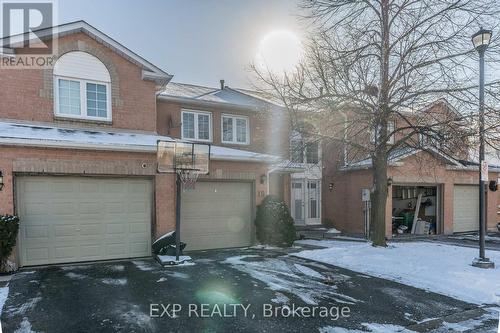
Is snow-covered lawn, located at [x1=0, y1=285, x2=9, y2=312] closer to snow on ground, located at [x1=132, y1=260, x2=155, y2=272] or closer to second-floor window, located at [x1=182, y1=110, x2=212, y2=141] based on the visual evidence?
snow on ground, located at [x1=132, y1=260, x2=155, y2=272]

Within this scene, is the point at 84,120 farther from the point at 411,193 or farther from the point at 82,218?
the point at 411,193

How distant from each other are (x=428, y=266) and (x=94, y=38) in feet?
40.1

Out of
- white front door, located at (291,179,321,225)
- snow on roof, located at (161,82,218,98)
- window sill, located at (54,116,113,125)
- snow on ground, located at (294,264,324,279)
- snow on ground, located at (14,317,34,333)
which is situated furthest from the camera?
white front door, located at (291,179,321,225)

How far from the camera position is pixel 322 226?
62.4 ft

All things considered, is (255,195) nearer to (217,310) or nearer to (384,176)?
(384,176)

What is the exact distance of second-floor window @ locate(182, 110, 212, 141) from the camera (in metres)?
15.7

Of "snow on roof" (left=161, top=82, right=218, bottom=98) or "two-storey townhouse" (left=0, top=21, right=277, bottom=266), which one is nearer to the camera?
"two-storey townhouse" (left=0, top=21, right=277, bottom=266)

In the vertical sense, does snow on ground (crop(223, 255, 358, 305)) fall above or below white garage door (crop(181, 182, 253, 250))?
below

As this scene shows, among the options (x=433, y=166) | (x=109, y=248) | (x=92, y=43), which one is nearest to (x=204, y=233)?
(x=109, y=248)

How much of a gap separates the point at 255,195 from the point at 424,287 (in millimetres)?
6496

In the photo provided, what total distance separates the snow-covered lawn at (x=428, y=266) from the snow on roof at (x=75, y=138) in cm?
491

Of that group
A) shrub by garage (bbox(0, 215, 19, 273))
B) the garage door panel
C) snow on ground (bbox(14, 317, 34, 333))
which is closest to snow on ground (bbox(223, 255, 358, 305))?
snow on ground (bbox(14, 317, 34, 333))

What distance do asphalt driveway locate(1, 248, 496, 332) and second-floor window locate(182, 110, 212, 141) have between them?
7290mm

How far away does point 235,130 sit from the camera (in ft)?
54.4
